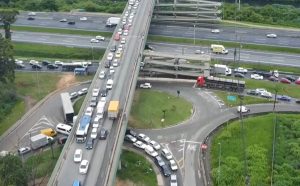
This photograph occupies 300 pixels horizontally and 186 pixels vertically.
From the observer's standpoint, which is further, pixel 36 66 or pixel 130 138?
pixel 36 66

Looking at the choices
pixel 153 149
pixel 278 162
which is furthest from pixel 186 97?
pixel 278 162

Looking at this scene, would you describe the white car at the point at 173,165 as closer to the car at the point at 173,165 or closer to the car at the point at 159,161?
the car at the point at 173,165

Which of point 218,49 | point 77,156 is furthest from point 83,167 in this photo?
point 218,49

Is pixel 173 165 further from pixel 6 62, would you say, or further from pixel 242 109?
pixel 6 62

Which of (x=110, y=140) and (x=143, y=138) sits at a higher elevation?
(x=110, y=140)

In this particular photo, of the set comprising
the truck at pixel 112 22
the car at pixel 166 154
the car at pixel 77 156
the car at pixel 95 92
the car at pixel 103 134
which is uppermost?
the truck at pixel 112 22

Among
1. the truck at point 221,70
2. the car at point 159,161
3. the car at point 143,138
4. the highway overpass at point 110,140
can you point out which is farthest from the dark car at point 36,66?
the car at point 159,161
